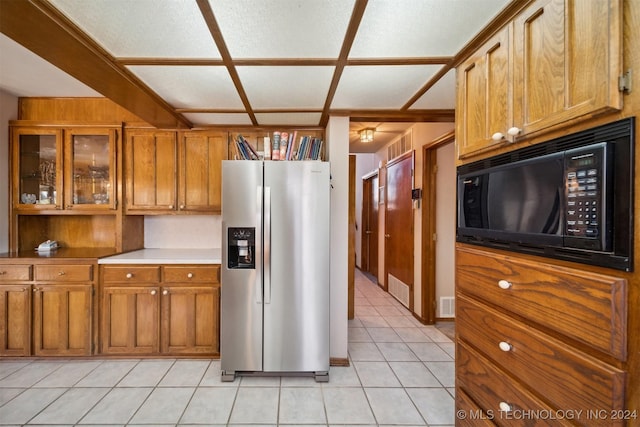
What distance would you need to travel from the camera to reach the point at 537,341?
102cm

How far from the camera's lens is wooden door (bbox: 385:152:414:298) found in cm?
364

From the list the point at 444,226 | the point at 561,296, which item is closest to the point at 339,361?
the point at 561,296

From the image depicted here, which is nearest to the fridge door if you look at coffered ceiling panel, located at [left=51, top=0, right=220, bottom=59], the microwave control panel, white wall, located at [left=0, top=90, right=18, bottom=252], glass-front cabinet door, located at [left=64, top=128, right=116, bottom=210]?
coffered ceiling panel, located at [left=51, top=0, right=220, bottom=59]

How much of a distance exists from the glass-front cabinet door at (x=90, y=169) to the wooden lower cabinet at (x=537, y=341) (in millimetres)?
3231

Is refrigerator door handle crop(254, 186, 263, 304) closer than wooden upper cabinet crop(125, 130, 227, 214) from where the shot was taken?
Yes

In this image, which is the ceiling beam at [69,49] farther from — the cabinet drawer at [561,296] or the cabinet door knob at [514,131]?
the cabinet drawer at [561,296]

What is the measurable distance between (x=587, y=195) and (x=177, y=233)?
3.35 metres

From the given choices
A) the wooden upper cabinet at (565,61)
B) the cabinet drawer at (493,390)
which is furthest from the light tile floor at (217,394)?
the wooden upper cabinet at (565,61)

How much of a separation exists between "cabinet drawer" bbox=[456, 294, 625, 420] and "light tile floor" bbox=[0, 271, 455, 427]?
35.2 inches

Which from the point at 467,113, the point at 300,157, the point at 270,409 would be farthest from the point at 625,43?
the point at 270,409

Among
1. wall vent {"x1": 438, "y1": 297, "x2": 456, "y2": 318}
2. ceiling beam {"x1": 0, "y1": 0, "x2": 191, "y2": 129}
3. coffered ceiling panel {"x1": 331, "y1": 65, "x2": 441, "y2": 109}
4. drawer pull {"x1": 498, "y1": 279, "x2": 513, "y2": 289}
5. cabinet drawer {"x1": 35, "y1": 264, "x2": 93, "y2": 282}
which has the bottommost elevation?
wall vent {"x1": 438, "y1": 297, "x2": 456, "y2": 318}

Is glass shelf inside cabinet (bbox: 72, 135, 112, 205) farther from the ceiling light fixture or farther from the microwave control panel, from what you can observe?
the microwave control panel

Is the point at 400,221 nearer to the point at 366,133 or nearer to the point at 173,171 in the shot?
the point at 366,133

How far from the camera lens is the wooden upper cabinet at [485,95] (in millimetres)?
1221
